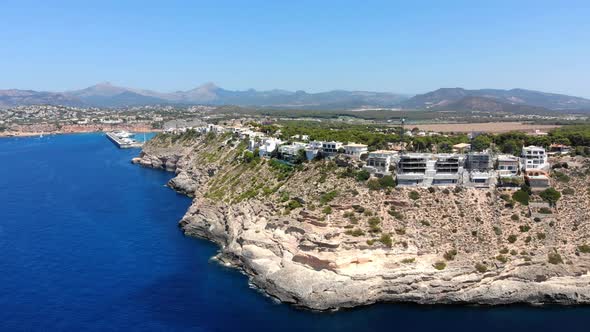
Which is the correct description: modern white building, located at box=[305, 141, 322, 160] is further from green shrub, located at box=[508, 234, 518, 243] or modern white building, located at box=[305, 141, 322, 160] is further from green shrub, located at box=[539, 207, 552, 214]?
green shrub, located at box=[539, 207, 552, 214]

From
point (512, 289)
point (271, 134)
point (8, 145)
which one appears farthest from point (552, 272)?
point (8, 145)

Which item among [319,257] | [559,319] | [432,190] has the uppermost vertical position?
[432,190]

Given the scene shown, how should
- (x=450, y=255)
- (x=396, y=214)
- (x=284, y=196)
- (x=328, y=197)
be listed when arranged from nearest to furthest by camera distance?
(x=450, y=255) < (x=396, y=214) < (x=328, y=197) < (x=284, y=196)

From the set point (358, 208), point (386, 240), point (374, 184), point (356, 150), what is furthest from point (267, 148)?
point (386, 240)

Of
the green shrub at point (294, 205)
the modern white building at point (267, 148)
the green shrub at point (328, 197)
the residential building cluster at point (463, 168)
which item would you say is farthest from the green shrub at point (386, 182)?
the modern white building at point (267, 148)

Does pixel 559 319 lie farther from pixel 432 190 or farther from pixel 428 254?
pixel 432 190

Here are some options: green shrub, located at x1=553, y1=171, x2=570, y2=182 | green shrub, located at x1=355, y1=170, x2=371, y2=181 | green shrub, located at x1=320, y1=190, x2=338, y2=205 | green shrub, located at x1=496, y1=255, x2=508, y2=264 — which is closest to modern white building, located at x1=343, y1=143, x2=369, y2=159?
green shrub, located at x1=355, y1=170, x2=371, y2=181

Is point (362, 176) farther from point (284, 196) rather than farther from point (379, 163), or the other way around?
point (284, 196)
